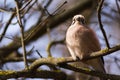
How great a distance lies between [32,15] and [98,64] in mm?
2394

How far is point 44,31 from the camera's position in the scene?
→ 6359 millimetres

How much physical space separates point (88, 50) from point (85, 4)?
274 cm

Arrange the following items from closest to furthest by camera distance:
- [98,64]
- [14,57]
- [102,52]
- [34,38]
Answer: [102,52]
[98,64]
[14,57]
[34,38]

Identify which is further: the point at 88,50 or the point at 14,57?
the point at 14,57

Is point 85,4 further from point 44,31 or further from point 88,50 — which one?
point 88,50

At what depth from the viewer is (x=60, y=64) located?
3545mm

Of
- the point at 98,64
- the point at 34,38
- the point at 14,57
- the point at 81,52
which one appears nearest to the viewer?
the point at 81,52

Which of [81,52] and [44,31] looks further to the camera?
[44,31]

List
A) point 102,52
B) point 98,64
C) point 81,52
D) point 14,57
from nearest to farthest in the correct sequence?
point 102,52 < point 81,52 < point 98,64 < point 14,57

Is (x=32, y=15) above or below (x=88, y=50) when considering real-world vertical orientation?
above

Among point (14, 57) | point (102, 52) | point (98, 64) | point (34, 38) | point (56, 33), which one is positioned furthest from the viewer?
point (56, 33)

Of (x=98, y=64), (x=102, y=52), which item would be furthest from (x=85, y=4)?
(x=102, y=52)

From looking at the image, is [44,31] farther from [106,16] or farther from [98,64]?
[98,64]

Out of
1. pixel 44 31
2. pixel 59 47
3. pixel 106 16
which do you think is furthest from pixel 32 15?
pixel 59 47
